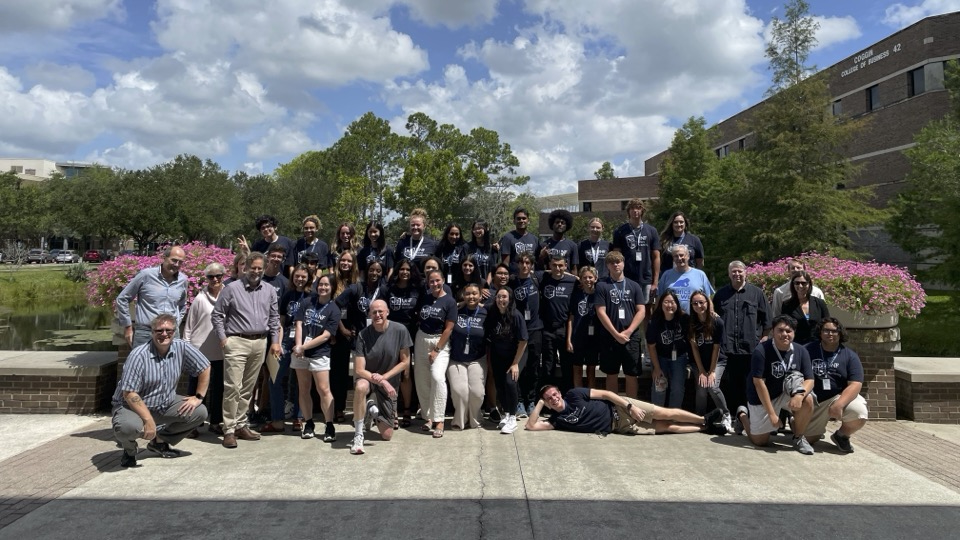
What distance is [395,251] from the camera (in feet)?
24.9

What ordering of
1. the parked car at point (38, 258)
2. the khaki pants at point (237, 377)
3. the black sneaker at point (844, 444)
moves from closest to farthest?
the black sneaker at point (844, 444) → the khaki pants at point (237, 377) → the parked car at point (38, 258)

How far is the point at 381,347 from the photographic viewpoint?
6.21 m

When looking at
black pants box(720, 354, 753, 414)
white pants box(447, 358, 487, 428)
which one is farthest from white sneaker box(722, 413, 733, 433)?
white pants box(447, 358, 487, 428)

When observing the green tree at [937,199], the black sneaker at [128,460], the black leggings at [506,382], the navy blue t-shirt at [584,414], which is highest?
the green tree at [937,199]

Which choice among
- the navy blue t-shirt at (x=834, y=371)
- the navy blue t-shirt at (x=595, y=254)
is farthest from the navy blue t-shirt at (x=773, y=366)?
the navy blue t-shirt at (x=595, y=254)

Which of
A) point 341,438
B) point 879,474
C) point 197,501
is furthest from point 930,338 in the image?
point 197,501

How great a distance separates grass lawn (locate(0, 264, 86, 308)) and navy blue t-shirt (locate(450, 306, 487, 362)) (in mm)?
31673

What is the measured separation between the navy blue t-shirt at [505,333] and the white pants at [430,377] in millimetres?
483

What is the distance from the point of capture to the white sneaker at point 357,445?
18.8 feet

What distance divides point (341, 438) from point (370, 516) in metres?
2.17

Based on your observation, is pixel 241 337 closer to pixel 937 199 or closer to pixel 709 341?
pixel 709 341

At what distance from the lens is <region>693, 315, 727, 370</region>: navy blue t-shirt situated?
6.49m

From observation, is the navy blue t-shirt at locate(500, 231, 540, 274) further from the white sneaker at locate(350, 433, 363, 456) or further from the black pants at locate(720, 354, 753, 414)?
the white sneaker at locate(350, 433, 363, 456)

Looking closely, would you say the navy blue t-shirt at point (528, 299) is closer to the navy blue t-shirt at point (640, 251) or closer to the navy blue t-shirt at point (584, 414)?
the navy blue t-shirt at point (584, 414)
